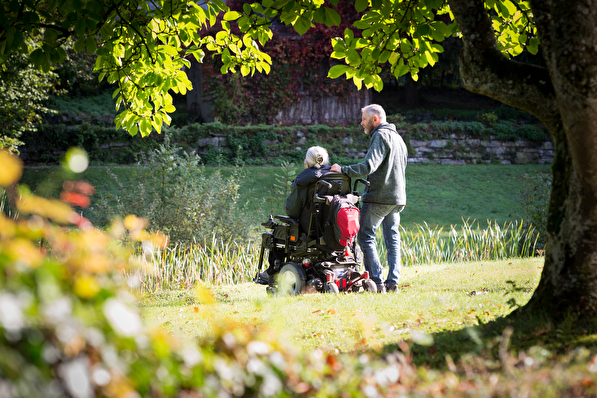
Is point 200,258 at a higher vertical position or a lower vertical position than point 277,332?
lower

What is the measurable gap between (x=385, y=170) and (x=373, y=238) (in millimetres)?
735

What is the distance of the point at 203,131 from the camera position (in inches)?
631

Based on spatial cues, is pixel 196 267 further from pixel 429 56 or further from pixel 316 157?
pixel 429 56

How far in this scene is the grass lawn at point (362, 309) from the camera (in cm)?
350

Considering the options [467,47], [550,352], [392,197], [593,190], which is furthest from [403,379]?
[392,197]

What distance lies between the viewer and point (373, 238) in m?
5.62

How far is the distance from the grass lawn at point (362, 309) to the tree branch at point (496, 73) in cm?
112

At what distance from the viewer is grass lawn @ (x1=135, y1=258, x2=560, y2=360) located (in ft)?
11.5

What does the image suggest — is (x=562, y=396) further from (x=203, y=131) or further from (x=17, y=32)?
(x=203, y=131)

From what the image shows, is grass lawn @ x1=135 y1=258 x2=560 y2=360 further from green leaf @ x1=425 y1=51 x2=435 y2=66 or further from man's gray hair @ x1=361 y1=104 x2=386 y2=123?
green leaf @ x1=425 y1=51 x2=435 y2=66

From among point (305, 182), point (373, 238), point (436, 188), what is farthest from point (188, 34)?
point (436, 188)

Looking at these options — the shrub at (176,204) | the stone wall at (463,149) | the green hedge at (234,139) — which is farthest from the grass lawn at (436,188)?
the shrub at (176,204)

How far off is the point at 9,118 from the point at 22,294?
1151 cm

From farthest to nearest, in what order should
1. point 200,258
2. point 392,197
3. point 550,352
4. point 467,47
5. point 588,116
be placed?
point 200,258 < point 392,197 < point 467,47 < point 588,116 < point 550,352
